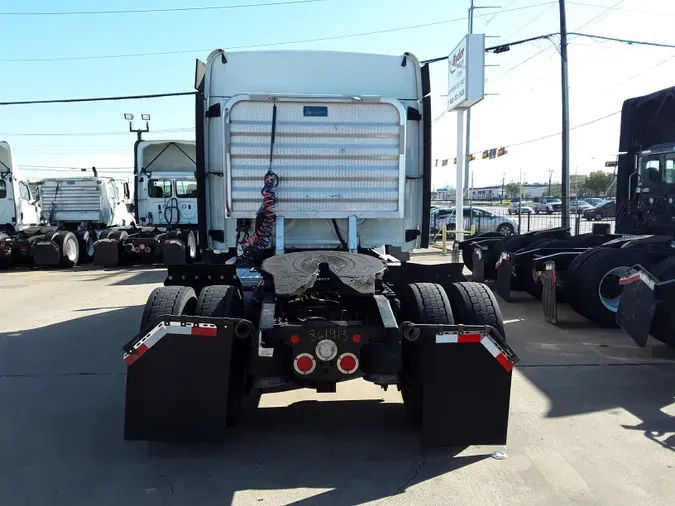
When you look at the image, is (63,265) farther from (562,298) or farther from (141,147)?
(562,298)

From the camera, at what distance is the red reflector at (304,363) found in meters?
3.68

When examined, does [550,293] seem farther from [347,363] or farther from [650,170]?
[347,363]

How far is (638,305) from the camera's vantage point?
582 centimetres

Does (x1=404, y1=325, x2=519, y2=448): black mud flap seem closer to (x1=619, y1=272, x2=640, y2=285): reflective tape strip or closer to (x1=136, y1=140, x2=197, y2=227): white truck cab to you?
(x1=619, y1=272, x2=640, y2=285): reflective tape strip

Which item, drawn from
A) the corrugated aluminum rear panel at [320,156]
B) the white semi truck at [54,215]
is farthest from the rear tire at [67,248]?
the corrugated aluminum rear panel at [320,156]

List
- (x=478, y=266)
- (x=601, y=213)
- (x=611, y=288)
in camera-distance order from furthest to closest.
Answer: (x=601, y=213) < (x=478, y=266) < (x=611, y=288)

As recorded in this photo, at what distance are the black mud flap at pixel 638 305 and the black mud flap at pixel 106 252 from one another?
1349 centimetres

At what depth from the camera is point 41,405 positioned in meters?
4.97

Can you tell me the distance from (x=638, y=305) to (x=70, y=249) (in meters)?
15.0

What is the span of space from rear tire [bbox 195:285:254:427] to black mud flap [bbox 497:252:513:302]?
611cm

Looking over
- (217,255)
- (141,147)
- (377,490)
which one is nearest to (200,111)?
(217,255)

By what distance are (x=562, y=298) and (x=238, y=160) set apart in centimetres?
600

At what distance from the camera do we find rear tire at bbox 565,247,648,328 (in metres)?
7.71

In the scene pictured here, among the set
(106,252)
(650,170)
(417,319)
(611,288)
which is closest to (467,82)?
(650,170)
